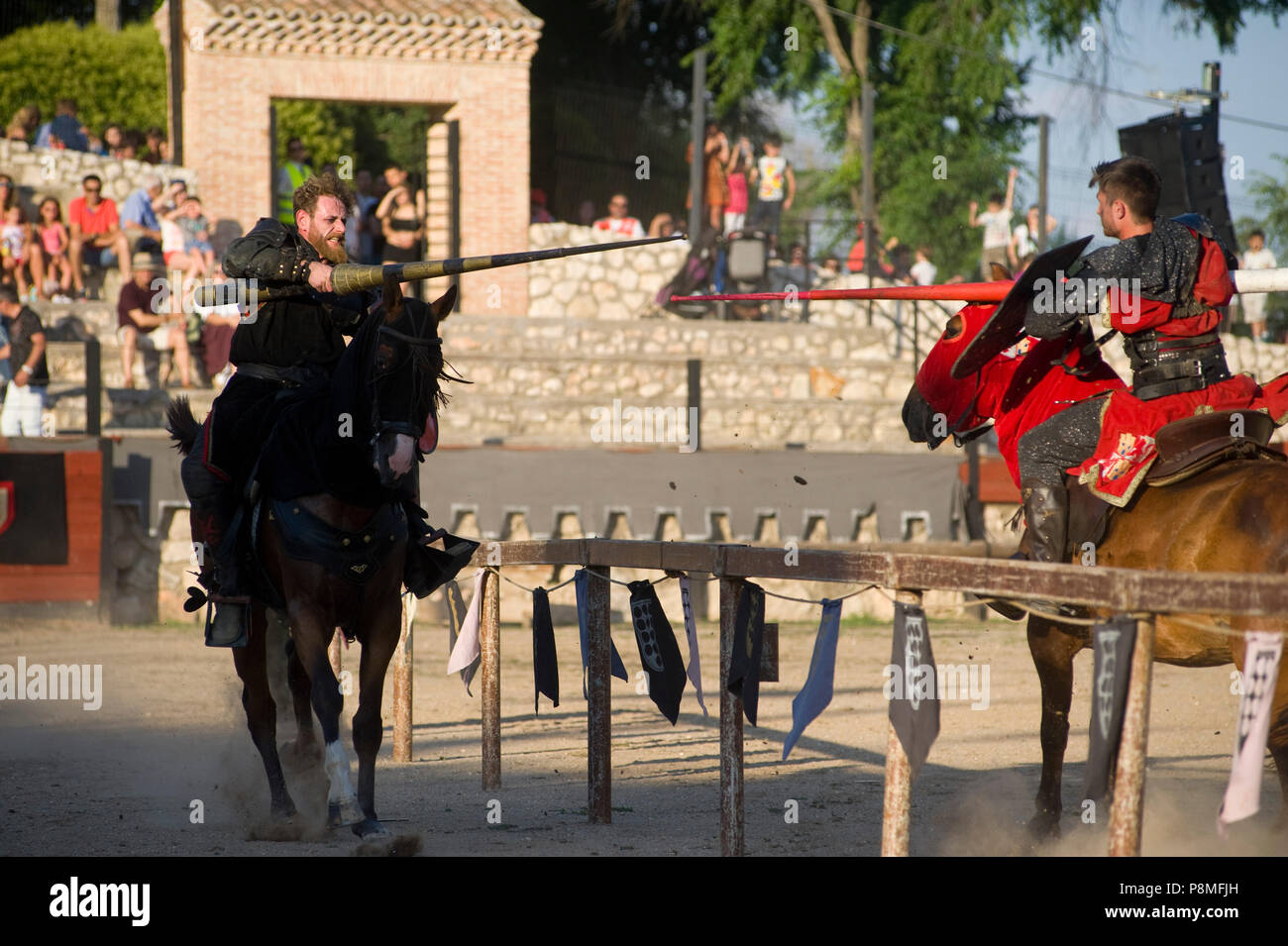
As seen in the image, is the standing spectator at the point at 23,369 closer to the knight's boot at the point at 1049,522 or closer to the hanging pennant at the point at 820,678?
the hanging pennant at the point at 820,678

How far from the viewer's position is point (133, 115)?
Answer: 31.2 metres

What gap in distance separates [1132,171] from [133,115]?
29.1m

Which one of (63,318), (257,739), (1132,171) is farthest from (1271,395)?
(63,318)

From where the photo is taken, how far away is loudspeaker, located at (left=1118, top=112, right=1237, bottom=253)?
11742mm

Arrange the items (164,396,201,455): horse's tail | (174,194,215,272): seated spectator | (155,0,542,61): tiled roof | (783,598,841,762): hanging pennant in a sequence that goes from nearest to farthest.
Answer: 1. (783,598,841,762): hanging pennant
2. (164,396,201,455): horse's tail
3. (174,194,215,272): seated spectator
4. (155,0,542,61): tiled roof

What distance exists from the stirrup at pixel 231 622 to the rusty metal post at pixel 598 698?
1647 mm

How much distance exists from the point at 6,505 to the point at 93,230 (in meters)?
6.77

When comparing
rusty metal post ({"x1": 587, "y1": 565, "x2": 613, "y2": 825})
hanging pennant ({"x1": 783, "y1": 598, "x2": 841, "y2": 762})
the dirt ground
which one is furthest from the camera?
rusty metal post ({"x1": 587, "y1": 565, "x2": 613, "y2": 825})

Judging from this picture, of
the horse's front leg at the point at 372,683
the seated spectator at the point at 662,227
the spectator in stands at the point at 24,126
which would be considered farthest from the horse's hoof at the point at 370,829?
the spectator in stands at the point at 24,126

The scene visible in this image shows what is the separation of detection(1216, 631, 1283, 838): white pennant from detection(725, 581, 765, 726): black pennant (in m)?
2.04

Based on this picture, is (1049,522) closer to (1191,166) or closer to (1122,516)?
(1122,516)

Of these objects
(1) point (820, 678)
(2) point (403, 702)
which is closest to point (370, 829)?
(1) point (820, 678)

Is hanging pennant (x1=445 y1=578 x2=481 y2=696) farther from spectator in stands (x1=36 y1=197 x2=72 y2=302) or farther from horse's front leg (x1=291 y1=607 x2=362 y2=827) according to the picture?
spectator in stands (x1=36 y1=197 x2=72 y2=302)

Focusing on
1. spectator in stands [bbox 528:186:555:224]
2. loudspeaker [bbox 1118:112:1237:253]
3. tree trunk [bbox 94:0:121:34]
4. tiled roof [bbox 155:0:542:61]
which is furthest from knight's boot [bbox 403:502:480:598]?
tree trunk [bbox 94:0:121:34]
